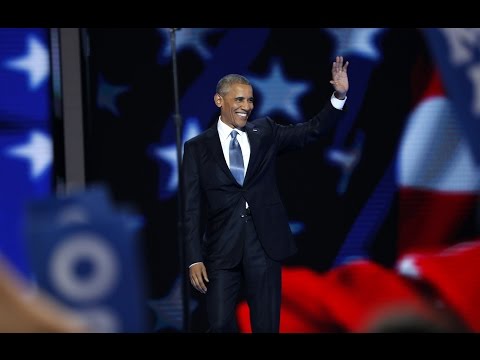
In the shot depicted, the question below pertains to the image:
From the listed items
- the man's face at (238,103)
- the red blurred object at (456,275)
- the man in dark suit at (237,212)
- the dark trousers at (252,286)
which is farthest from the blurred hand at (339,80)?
the red blurred object at (456,275)

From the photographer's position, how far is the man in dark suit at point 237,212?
12.2 feet

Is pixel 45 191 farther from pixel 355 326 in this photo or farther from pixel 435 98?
pixel 435 98

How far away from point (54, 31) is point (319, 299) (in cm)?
230

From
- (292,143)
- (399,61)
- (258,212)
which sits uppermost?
(399,61)

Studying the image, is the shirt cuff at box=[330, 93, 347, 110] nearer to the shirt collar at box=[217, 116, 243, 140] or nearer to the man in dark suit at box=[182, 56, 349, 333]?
the man in dark suit at box=[182, 56, 349, 333]

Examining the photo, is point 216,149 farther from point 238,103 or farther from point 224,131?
point 238,103

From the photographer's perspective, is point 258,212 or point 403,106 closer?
point 258,212

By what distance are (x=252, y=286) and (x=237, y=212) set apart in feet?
1.23

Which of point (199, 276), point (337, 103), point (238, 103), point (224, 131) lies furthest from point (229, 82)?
point (199, 276)

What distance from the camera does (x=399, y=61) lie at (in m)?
4.73

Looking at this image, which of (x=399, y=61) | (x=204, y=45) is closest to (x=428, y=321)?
(x=399, y=61)

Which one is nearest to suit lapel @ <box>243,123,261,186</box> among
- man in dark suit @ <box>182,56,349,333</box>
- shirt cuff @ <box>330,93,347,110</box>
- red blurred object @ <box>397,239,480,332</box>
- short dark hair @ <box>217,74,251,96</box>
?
man in dark suit @ <box>182,56,349,333</box>

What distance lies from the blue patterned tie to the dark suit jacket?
31 millimetres

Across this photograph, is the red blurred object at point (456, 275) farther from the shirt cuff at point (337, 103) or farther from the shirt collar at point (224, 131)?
the shirt collar at point (224, 131)
